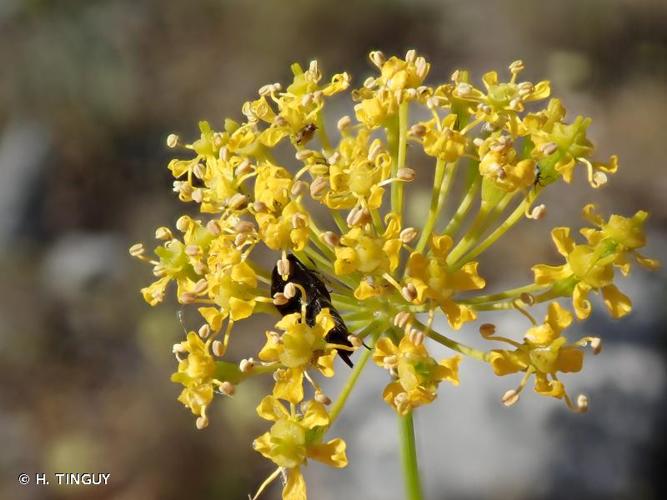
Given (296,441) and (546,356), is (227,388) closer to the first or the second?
(296,441)

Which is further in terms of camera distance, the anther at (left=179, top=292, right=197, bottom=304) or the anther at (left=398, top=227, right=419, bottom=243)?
the anther at (left=179, top=292, right=197, bottom=304)

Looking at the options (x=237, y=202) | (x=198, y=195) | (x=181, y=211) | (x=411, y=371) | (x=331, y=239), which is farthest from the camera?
(x=181, y=211)

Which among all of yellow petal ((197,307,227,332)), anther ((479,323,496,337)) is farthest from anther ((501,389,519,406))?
yellow petal ((197,307,227,332))

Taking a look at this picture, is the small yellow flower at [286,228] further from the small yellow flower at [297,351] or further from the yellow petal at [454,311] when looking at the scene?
the yellow petal at [454,311]

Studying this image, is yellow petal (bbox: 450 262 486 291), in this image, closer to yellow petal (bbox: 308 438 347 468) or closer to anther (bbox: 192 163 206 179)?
yellow petal (bbox: 308 438 347 468)

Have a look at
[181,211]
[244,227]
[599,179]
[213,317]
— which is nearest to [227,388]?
A: [213,317]
